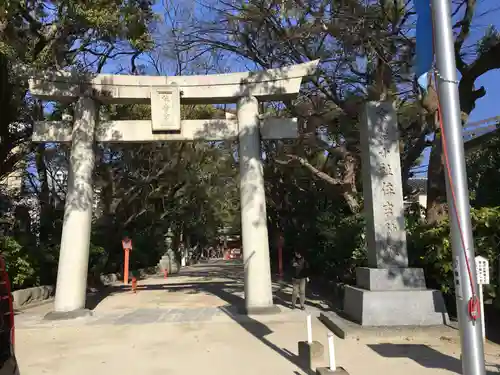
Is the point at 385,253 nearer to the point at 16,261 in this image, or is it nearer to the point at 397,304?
the point at 397,304

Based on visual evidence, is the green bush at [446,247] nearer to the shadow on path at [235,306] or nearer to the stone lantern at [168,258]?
the shadow on path at [235,306]

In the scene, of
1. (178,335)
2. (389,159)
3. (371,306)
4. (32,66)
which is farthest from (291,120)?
(32,66)

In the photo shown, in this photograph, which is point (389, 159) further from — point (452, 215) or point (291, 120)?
point (452, 215)

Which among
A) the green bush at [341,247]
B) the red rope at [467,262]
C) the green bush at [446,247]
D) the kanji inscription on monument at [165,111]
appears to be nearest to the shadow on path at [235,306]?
the red rope at [467,262]

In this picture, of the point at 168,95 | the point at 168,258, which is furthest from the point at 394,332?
the point at 168,258

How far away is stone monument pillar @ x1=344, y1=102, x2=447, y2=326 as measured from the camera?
7.69 meters

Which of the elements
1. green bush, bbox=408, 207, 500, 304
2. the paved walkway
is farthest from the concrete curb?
green bush, bbox=408, 207, 500, 304

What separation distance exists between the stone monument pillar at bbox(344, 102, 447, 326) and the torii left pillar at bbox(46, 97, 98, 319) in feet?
19.6

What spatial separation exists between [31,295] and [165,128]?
20.6 feet

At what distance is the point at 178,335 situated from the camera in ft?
26.2

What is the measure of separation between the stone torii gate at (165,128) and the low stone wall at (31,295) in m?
2.50

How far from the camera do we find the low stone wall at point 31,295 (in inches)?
452

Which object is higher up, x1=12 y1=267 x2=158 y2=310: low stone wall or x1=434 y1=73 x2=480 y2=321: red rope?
x1=434 y1=73 x2=480 y2=321: red rope

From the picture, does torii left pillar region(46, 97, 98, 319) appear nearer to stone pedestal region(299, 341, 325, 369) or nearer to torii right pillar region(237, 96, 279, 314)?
torii right pillar region(237, 96, 279, 314)
